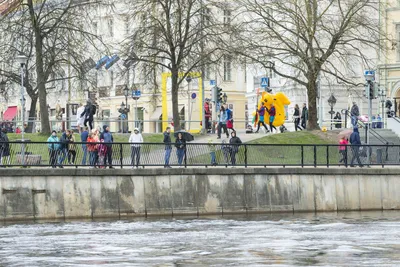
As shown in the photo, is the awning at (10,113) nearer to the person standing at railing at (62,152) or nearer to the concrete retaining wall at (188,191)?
the concrete retaining wall at (188,191)

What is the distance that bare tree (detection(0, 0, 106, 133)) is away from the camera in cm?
5888

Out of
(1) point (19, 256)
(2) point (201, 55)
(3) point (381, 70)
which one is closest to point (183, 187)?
(1) point (19, 256)

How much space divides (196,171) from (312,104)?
1889cm

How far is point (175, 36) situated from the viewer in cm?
6097

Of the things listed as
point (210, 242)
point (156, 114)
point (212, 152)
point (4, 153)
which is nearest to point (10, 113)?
point (156, 114)

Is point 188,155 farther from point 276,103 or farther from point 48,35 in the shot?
point 276,103

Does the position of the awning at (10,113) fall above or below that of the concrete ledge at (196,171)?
above

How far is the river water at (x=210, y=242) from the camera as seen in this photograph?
27.0 metres

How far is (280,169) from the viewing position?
44.1 m

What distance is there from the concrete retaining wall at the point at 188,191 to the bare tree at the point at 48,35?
17017 millimetres

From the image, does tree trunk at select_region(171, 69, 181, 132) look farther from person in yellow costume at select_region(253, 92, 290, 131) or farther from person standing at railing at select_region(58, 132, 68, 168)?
person standing at railing at select_region(58, 132, 68, 168)

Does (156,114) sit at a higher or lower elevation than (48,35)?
lower

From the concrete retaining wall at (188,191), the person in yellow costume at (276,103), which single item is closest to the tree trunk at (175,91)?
the person in yellow costume at (276,103)

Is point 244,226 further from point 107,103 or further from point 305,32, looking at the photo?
point 107,103
